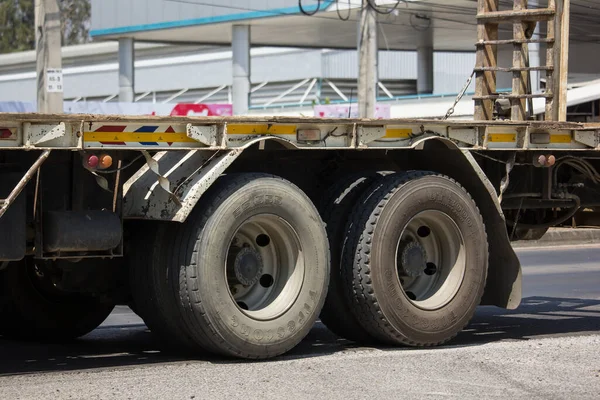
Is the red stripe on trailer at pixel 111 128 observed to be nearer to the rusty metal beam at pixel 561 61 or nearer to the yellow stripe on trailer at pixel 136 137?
the yellow stripe on trailer at pixel 136 137

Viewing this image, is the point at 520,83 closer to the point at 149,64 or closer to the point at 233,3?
the point at 233,3

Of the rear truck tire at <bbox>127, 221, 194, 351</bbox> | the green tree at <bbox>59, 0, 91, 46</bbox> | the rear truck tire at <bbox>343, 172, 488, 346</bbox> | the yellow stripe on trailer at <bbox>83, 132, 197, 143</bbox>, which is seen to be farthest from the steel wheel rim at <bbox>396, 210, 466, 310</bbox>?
the green tree at <bbox>59, 0, 91, 46</bbox>

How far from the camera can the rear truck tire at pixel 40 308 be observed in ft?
29.5

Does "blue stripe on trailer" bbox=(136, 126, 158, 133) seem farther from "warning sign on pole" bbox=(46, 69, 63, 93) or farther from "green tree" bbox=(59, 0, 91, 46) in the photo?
"green tree" bbox=(59, 0, 91, 46)

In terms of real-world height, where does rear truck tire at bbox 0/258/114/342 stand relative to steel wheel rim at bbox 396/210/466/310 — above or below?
below

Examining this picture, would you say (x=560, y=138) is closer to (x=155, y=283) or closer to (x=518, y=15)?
(x=518, y=15)

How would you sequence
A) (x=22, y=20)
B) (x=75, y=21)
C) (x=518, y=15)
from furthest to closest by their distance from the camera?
(x=75, y=21) < (x=22, y=20) < (x=518, y=15)

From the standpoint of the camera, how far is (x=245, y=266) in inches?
311

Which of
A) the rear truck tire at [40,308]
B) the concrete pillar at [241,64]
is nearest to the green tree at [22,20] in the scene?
the concrete pillar at [241,64]

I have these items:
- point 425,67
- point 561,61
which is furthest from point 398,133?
point 425,67

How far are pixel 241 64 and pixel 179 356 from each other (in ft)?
118

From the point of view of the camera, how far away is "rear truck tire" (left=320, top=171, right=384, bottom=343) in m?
8.44

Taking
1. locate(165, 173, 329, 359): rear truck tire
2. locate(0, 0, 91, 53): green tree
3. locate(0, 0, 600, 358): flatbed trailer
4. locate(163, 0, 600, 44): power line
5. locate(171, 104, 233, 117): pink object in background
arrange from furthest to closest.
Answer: locate(0, 0, 91, 53): green tree → locate(163, 0, 600, 44): power line → locate(171, 104, 233, 117): pink object in background → locate(165, 173, 329, 359): rear truck tire → locate(0, 0, 600, 358): flatbed trailer

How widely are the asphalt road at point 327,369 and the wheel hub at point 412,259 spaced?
57 cm
